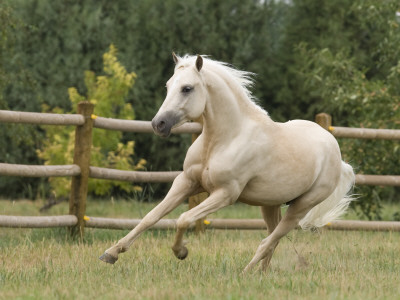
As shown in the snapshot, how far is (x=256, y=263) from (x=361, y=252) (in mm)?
1578

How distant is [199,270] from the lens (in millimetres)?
5613

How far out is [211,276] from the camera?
17.4 ft

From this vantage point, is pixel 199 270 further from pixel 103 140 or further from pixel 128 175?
pixel 103 140

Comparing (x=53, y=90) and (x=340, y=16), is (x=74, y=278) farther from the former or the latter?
(x=340, y=16)

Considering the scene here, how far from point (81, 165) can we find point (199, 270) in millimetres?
2822

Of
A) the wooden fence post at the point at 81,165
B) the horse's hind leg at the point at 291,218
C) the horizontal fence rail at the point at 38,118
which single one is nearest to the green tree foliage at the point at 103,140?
the wooden fence post at the point at 81,165

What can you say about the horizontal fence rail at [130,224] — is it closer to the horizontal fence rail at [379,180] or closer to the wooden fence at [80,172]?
the wooden fence at [80,172]

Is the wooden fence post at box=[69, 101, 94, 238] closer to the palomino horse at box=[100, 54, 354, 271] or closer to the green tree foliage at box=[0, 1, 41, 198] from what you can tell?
the green tree foliage at box=[0, 1, 41, 198]

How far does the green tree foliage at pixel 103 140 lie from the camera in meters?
12.2

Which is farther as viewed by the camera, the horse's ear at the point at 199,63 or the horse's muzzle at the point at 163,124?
the horse's ear at the point at 199,63

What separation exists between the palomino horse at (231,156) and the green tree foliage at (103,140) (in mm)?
6210

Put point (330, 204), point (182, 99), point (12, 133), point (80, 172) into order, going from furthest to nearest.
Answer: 1. point (12, 133)
2. point (80, 172)
3. point (330, 204)
4. point (182, 99)

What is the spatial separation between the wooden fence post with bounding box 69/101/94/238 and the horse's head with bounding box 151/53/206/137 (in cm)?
274

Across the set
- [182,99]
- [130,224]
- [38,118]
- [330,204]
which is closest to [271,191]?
[182,99]
